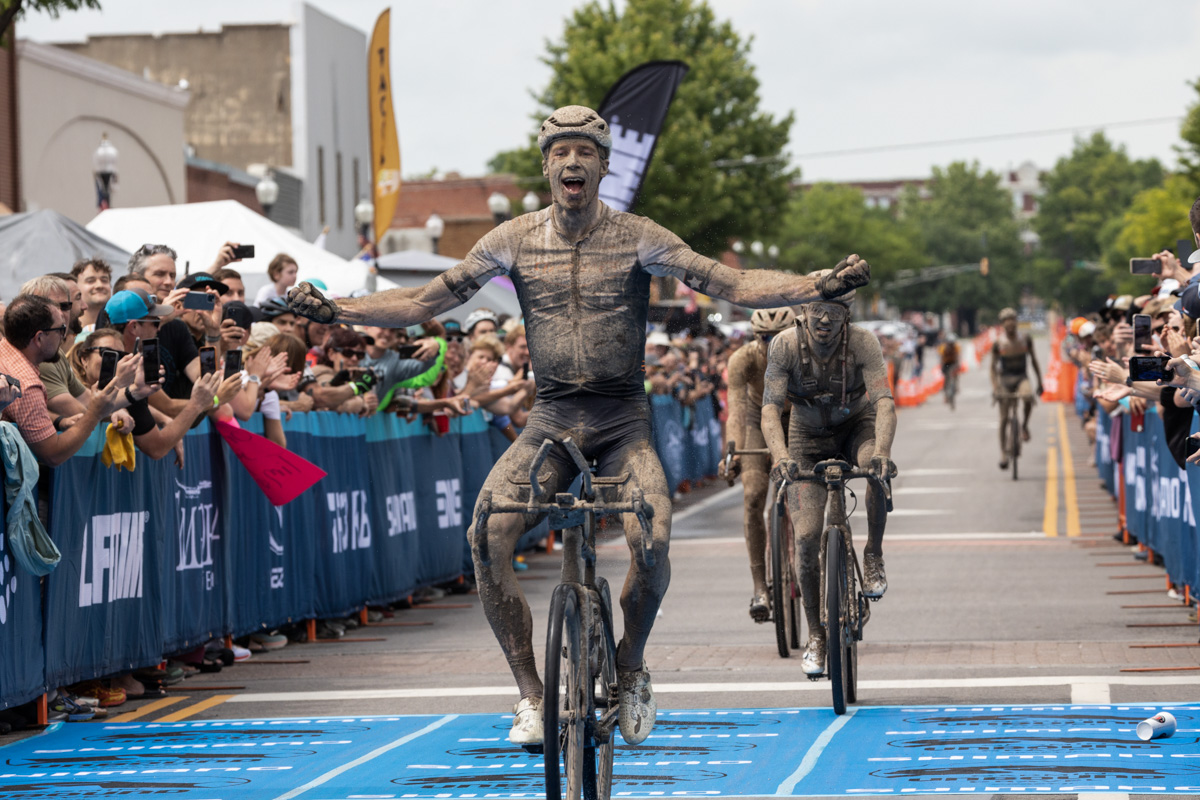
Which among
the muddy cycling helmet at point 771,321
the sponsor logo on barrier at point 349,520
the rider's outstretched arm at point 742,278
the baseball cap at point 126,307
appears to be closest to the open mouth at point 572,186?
the rider's outstretched arm at point 742,278

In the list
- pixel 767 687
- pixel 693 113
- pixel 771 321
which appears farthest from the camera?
pixel 693 113

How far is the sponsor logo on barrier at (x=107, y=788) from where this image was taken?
7320 mm

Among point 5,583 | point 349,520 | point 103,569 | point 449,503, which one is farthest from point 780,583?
point 449,503

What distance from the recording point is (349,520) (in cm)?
1329

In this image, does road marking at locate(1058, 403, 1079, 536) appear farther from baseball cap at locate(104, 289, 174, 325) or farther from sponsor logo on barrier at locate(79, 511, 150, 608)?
baseball cap at locate(104, 289, 174, 325)

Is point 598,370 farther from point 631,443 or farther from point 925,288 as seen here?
point 925,288

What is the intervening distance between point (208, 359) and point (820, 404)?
3.36m

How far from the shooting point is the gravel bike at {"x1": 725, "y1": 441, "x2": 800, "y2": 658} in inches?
420

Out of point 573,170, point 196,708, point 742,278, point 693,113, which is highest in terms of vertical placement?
point 693,113

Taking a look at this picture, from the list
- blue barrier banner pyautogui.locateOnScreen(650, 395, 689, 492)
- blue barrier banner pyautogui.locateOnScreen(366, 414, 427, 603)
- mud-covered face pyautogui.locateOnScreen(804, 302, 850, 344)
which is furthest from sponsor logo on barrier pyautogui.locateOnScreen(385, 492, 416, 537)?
blue barrier banner pyautogui.locateOnScreen(650, 395, 689, 492)

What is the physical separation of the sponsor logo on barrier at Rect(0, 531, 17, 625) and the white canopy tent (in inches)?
306

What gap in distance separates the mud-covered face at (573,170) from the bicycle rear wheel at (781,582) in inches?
170

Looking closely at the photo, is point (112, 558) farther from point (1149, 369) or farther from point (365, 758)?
point (1149, 369)

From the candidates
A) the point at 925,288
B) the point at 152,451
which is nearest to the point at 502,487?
the point at 152,451
